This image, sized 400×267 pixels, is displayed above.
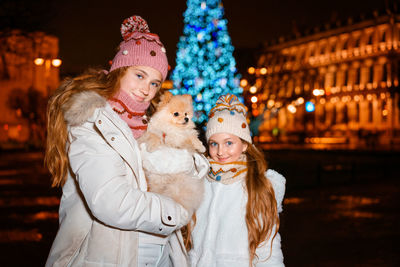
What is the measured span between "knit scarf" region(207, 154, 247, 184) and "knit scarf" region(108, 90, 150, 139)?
2.56 feet

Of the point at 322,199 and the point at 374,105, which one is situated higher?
the point at 374,105

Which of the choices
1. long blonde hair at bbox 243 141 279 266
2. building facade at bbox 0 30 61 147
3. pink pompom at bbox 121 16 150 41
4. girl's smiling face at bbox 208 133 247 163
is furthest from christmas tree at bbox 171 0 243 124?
building facade at bbox 0 30 61 147

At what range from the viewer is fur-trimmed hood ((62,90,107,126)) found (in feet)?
7.25

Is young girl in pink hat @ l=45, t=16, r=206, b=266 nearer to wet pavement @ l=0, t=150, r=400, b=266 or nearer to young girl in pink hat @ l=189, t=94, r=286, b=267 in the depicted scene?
young girl in pink hat @ l=189, t=94, r=286, b=267

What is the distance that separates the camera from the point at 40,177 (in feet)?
56.1

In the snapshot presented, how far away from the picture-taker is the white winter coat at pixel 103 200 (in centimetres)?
205

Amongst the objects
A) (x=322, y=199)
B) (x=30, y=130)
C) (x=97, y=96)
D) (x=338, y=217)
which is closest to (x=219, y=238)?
(x=97, y=96)

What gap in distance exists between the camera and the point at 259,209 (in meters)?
2.98

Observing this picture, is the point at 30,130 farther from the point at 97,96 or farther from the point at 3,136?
the point at 97,96

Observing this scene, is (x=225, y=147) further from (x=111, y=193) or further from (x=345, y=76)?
(x=345, y=76)

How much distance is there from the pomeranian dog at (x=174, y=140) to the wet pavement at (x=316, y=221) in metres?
4.07

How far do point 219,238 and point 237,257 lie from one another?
0.18 m

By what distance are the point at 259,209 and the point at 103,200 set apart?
1.29 m

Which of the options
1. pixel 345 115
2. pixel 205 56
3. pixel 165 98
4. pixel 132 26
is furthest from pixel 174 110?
pixel 345 115
